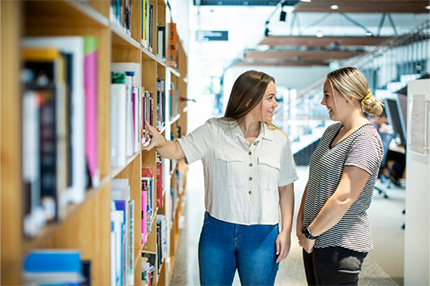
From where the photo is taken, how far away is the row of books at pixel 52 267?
3.19 feet

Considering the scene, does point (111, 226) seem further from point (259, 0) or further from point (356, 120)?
point (259, 0)

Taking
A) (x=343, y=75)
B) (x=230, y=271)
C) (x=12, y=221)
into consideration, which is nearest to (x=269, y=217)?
(x=230, y=271)

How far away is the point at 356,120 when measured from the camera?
2303mm

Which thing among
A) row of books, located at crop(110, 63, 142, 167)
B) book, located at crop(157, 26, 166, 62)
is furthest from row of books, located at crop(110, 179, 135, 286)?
book, located at crop(157, 26, 166, 62)

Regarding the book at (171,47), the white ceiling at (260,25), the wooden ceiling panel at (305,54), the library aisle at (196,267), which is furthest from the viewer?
the wooden ceiling panel at (305,54)

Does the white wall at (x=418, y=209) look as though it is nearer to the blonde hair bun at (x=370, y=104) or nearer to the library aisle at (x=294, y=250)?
the library aisle at (x=294, y=250)

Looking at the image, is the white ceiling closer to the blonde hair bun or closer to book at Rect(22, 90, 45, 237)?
the blonde hair bun

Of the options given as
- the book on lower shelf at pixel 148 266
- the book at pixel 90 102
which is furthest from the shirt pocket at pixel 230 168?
the book at pixel 90 102

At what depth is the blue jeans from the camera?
2.26 metres

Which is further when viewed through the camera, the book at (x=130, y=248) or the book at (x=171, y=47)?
the book at (x=171, y=47)

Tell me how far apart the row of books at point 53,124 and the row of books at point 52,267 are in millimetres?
155

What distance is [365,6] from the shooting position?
8.43 meters

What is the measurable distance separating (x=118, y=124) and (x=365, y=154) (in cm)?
118

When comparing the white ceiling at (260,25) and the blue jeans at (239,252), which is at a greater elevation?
the white ceiling at (260,25)
